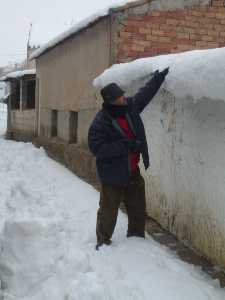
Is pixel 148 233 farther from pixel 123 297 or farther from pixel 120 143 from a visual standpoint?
pixel 123 297

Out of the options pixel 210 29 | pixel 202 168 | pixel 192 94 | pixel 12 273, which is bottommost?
pixel 12 273

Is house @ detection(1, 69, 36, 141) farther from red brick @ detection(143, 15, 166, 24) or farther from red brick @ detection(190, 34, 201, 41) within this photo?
red brick @ detection(143, 15, 166, 24)

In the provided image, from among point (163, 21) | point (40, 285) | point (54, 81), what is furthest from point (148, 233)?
Answer: point (54, 81)

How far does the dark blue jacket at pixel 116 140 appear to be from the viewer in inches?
181

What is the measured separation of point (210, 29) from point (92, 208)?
424cm

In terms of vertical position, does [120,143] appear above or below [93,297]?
above

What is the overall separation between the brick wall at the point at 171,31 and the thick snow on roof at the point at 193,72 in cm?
233

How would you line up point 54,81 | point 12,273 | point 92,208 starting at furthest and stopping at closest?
point 54,81
point 92,208
point 12,273

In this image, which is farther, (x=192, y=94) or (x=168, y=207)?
(x=168, y=207)

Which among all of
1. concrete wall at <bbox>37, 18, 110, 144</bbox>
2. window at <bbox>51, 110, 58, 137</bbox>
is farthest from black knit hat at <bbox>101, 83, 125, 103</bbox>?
window at <bbox>51, 110, 58, 137</bbox>

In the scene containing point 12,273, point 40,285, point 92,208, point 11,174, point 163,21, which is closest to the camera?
point 40,285

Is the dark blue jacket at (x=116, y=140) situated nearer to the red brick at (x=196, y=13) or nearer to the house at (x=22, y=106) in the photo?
the red brick at (x=196, y=13)

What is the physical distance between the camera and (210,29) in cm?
890

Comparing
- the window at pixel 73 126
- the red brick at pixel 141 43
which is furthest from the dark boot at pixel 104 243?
the window at pixel 73 126
